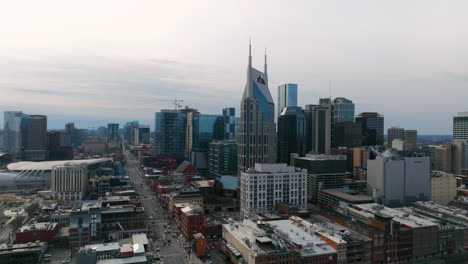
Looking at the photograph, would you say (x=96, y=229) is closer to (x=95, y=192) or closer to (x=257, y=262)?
(x=257, y=262)

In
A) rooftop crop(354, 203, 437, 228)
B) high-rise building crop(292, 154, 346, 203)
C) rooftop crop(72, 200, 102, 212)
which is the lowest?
rooftop crop(354, 203, 437, 228)

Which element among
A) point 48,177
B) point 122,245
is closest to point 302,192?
point 122,245

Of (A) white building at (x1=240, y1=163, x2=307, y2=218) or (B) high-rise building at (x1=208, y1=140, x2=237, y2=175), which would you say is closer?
(A) white building at (x1=240, y1=163, x2=307, y2=218)

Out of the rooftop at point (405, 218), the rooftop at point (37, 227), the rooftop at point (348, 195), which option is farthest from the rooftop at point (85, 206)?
the rooftop at point (348, 195)

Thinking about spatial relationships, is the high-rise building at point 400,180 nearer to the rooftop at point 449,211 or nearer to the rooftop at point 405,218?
the rooftop at point 449,211

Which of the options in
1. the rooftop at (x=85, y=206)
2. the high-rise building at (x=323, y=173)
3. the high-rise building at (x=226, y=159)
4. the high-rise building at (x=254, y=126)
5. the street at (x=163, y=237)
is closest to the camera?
the street at (x=163, y=237)

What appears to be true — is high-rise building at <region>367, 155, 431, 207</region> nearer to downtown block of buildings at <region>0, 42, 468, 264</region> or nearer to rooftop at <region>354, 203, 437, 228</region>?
downtown block of buildings at <region>0, 42, 468, 264</region>

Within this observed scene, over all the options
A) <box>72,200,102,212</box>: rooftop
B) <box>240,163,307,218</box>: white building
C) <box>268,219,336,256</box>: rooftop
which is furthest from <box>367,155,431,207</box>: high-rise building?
<box>72,200,102,212</box>: rooftop
